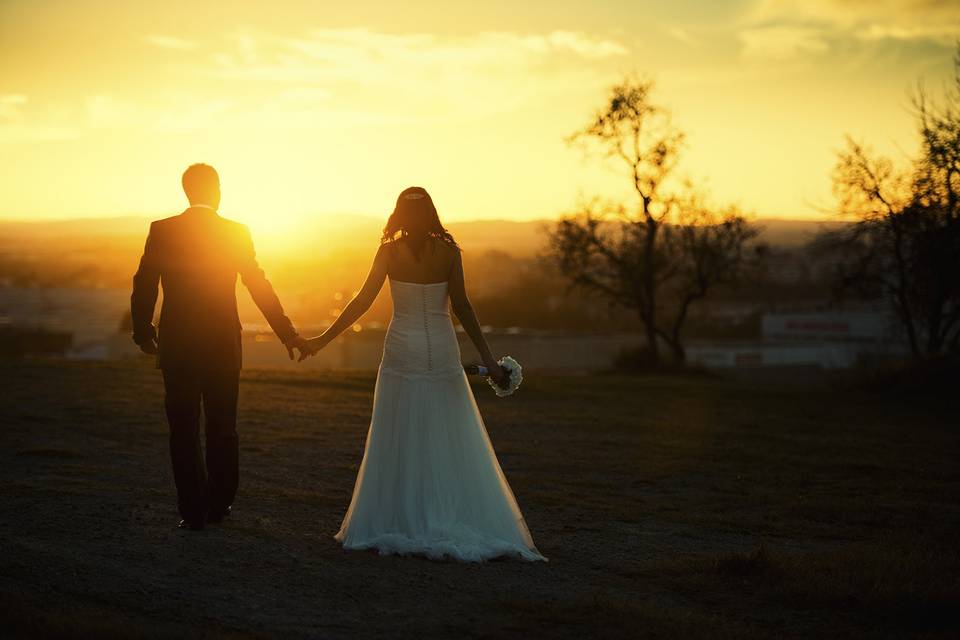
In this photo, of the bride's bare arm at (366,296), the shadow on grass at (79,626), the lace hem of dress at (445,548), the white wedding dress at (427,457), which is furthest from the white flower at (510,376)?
the shadow on grass at (79,626)

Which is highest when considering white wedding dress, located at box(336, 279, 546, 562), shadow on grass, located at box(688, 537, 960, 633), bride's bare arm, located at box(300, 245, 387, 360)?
bride's bare arm, located at box(300, 245, 387, 360)

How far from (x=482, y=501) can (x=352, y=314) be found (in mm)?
1532

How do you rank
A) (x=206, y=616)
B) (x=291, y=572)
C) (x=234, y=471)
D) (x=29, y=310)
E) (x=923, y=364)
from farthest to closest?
(x=29, y=310), (x=923, y=364), (x=234, y=471), (x=291, y=572), (x=206, y=616)

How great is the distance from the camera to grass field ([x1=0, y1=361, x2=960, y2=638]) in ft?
17.1

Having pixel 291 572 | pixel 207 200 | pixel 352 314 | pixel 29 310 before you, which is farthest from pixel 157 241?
pixel 29 310

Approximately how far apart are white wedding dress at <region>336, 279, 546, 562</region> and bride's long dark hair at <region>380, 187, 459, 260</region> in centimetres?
29

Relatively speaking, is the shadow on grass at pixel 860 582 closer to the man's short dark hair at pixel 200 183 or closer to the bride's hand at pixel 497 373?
the bride's hand at pixel 497 373

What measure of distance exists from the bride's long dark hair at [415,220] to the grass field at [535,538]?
6.49 ft

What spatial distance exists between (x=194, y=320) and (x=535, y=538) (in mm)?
2775

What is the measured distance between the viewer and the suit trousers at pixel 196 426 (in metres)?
6.75

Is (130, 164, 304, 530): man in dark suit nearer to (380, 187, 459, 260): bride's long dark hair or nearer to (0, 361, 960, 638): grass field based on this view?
(0, 361, 960, 638): grass field

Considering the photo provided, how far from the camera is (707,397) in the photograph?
73.5 feet

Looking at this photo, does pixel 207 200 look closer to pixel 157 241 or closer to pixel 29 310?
pixel 157 241

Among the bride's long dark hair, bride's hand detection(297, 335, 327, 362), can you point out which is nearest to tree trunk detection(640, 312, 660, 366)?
bride's hand detection(297, 335, 327, 362)
